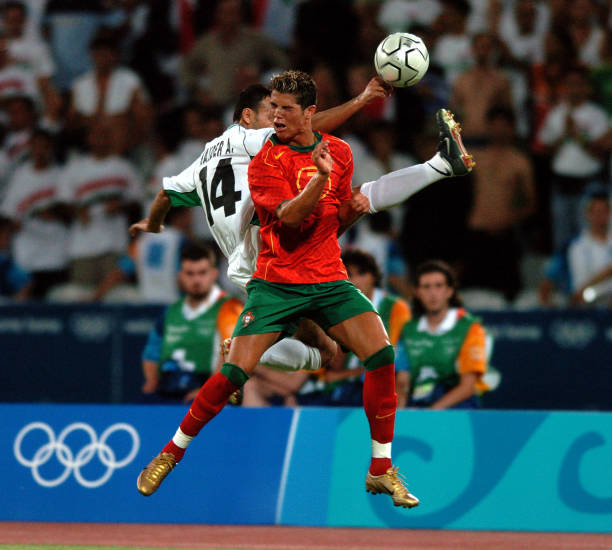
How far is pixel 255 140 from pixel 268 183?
0.65 m

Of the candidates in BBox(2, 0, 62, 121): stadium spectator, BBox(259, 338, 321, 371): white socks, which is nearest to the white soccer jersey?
BBox(259, 338, 321, 371): white socks

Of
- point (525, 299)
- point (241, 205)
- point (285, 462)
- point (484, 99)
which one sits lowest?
point (285, 462)

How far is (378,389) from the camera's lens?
22.6 ft

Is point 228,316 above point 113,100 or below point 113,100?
below

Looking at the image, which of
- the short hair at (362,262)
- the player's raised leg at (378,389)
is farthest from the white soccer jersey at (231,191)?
the short hair at (362,262)

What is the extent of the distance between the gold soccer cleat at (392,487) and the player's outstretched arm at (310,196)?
1528 millimetres

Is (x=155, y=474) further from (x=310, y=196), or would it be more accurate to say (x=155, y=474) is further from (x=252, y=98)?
(x=252, y=98)

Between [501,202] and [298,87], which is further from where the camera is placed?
[501,202]

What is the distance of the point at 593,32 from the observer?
12289 mm

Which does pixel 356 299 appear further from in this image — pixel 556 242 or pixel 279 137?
pixel 556 242

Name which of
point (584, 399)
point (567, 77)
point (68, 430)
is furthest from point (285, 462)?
point (567, 77)

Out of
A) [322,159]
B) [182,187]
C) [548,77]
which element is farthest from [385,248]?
[322,159]

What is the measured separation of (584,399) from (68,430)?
15.4 ft

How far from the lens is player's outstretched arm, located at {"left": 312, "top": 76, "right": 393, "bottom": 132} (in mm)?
6930
